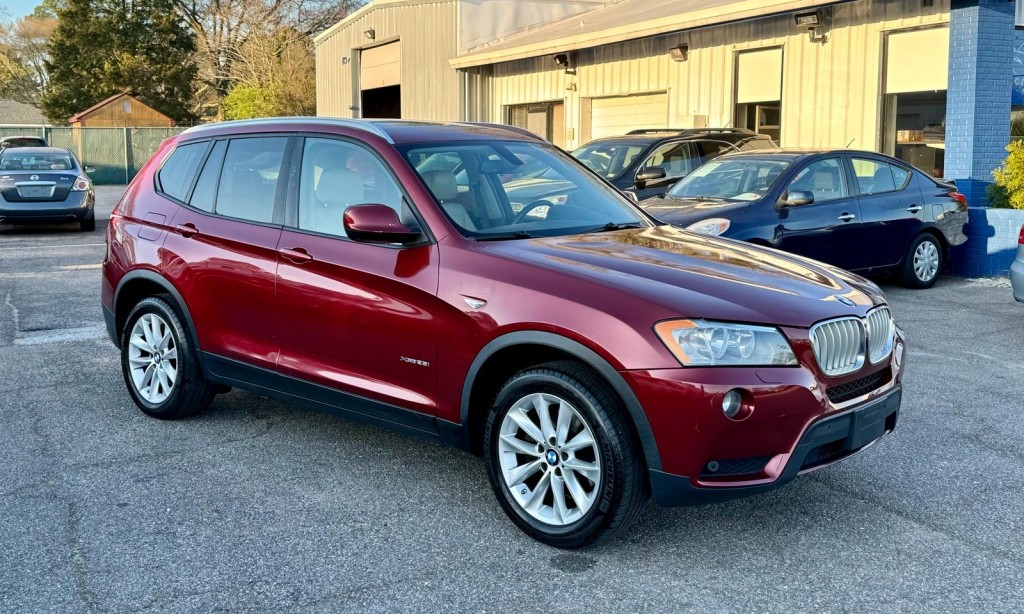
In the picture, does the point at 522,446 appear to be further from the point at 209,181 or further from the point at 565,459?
the point at 209,181

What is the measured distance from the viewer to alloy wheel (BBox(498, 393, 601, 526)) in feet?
13.1

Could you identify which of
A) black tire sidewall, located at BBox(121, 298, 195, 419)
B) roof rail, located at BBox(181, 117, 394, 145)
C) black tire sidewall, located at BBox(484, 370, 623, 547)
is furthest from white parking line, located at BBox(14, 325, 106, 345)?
black tire sidewall, located at BBox(484, 370, 623, 547)

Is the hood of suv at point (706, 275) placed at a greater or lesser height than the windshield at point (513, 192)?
lesser

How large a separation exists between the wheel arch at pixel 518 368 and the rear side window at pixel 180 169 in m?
2.49

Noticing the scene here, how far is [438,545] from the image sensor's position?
416 centimetres

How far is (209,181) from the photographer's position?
19.0ft

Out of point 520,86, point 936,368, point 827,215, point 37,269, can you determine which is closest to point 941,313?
point 827,215

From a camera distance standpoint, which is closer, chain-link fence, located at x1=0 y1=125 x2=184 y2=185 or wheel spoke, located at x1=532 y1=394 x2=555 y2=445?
wheel spoke, located at x1=532 y1=394 x2=555 y2=445

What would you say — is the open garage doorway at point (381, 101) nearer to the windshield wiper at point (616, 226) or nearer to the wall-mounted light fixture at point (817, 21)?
the wall-mounted light fixture at point (817, 21)

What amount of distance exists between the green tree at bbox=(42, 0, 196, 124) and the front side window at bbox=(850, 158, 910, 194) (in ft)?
168

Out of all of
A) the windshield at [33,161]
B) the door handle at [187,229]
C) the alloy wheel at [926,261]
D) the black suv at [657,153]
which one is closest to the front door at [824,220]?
the alloy wheel at [926,261]

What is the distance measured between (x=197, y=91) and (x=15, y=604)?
198 feet

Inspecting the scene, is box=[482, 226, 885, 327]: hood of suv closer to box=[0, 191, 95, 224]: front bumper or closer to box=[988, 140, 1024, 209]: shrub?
box=[988, 140, 1024, 209]: shrub

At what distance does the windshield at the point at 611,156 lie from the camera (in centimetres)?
1346
